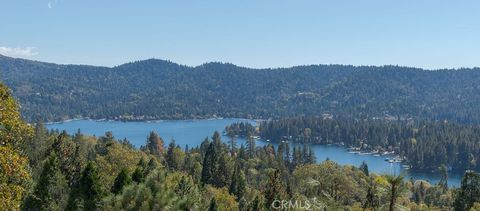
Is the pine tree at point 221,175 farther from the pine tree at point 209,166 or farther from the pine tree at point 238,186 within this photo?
the pine tree at point 238,186

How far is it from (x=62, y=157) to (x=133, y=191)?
233ft

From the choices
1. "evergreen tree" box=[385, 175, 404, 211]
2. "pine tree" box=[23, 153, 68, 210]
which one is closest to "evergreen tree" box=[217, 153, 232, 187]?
"pine tree" box=[23, 153, 68, 210]

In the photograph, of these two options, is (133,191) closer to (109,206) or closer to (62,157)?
(109,206)

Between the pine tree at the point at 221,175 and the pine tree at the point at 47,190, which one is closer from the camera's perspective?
the pine tree at the point at 47,190

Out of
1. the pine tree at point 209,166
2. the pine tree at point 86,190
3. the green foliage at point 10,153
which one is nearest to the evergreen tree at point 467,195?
the pine tree at point 209,166

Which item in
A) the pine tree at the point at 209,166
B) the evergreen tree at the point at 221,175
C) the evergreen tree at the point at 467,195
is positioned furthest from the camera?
the evergreen tree at the point at 221,175

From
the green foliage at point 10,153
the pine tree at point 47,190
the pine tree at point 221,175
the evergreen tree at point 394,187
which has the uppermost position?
the green foliage at point 10,153

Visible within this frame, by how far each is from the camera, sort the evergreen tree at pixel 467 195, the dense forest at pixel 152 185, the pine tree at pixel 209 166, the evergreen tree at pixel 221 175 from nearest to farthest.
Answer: the dense forest at pixel 152 185 < the evergreen tree at pixel 467 195 < the pine tree at pixel 209 166 < the evergreen tree at pixel 221 175

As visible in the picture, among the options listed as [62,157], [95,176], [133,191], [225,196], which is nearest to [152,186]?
[133,191]

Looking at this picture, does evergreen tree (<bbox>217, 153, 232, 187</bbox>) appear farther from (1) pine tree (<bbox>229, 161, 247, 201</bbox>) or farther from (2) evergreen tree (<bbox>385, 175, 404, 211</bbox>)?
(2) evergreen tree (<bbox>385, 175, 404, 211</bbox>)

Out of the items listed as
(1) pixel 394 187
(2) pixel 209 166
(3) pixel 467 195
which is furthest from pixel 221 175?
(1) pixel 394 187

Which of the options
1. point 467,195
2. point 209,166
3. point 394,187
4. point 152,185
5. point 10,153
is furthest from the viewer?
point 209,166

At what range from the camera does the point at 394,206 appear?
21.1 meters

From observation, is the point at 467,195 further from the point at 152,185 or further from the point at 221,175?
the point at 152,185
